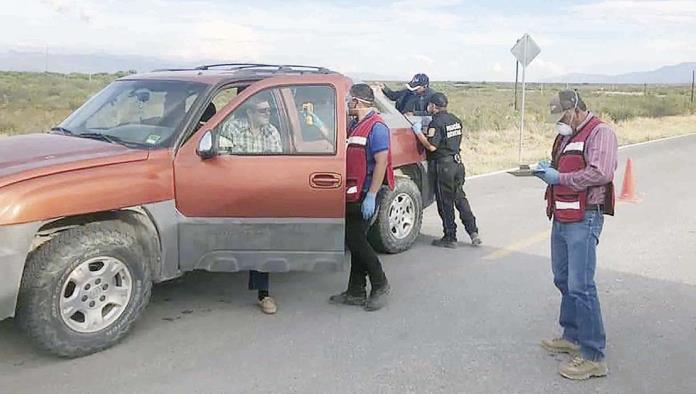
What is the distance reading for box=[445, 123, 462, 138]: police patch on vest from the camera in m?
7.88

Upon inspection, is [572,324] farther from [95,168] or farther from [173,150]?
[95,168]

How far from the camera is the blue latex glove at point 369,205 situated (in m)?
5.66

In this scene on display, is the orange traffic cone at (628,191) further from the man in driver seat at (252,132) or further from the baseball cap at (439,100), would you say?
the man in driver seat at (252,132)

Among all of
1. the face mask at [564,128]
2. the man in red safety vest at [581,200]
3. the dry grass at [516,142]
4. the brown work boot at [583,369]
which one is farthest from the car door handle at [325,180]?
the dry grass at [516,142]

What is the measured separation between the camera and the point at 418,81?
356 inches

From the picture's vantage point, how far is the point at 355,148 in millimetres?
5746

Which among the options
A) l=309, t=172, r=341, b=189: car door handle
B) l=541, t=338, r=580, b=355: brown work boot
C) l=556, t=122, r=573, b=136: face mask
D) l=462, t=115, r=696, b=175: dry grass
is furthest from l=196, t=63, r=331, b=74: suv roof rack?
l=462, t=115, r=696, b=175: dry grass

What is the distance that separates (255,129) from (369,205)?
1.01 metres

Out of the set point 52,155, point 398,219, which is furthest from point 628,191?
point 52,155

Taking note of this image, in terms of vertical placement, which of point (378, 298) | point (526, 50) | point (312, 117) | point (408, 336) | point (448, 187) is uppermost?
point (526, 50)

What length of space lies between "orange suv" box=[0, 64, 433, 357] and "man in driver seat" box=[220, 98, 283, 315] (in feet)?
0.05

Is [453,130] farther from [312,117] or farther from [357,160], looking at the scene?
[312,117]

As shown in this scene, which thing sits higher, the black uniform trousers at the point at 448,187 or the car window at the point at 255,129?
the car window at the point at 255,129

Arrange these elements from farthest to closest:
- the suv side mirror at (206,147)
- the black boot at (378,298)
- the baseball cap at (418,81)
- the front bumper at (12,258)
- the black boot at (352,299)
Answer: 1. the baseball cap at (418,81)
2. the black boot at (352,299)
3. the black boot at (378,298)
4. the suv side mirror at (206,147)
5. the front bumper at (12,258)
